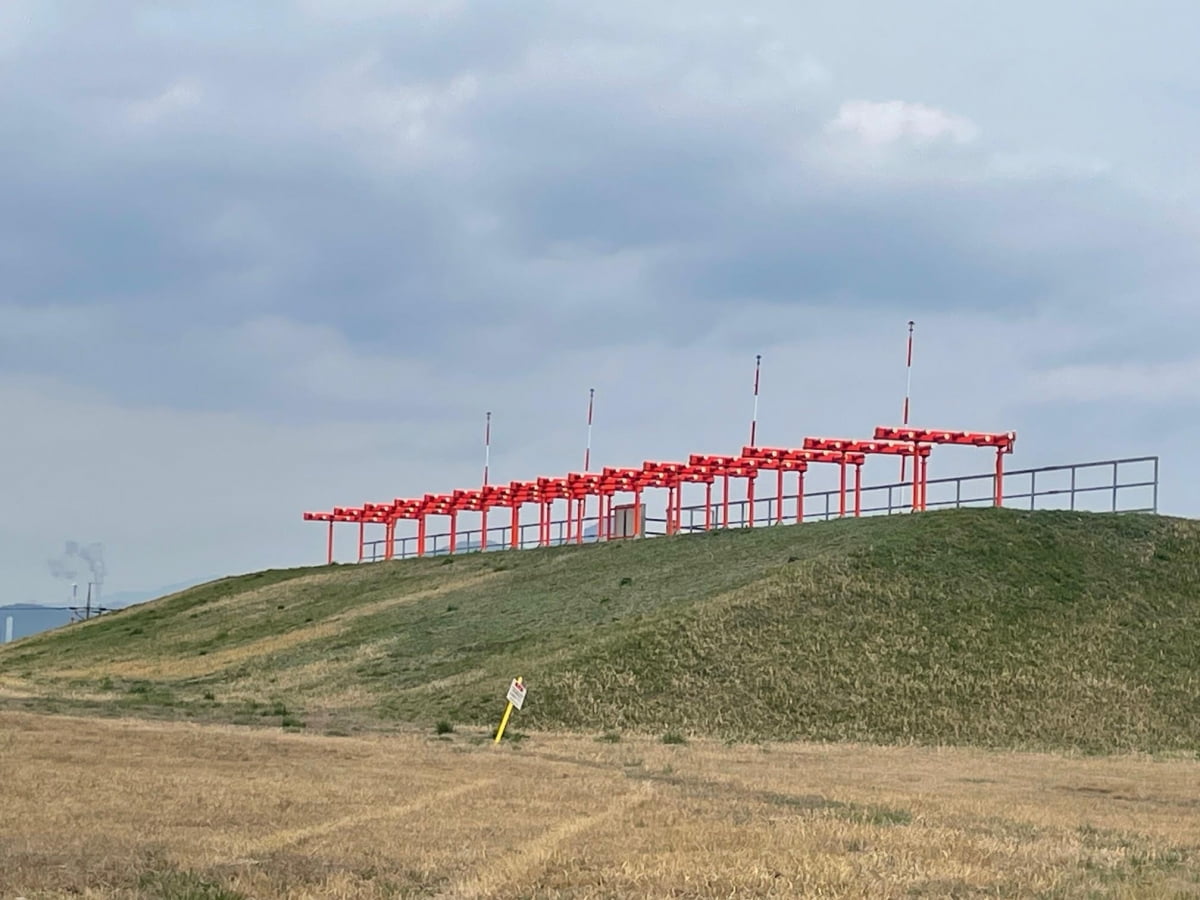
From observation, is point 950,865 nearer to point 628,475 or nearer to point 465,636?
point 465,636

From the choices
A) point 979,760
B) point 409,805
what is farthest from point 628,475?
point 409,805

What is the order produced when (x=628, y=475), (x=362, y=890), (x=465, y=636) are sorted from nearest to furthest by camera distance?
(x=362, y=890) → (x=465, y=636) → (x=628, y=475)

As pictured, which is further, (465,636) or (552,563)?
(552,563)

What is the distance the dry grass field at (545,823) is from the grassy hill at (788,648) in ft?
27.7

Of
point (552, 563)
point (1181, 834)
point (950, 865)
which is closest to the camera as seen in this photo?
point (950, 865)

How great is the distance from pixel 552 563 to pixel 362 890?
5181cm

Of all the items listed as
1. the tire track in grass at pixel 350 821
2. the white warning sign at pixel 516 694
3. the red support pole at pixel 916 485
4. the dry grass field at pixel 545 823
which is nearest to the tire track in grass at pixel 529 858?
the dry grass field at pixel 545 823

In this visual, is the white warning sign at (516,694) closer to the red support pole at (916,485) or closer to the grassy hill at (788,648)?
the grassy hill at (788,648)

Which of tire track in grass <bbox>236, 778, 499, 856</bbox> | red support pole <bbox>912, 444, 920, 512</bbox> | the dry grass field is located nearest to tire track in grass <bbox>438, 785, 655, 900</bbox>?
the dry grass field

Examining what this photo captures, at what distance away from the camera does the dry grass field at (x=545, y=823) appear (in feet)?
47.8

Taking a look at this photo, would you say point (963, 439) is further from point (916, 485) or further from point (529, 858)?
point (529, 858)

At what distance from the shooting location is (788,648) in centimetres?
4397

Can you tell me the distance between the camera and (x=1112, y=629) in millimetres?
47125

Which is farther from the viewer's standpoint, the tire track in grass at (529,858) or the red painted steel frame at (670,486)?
the red painted steel frame at (670,486)
